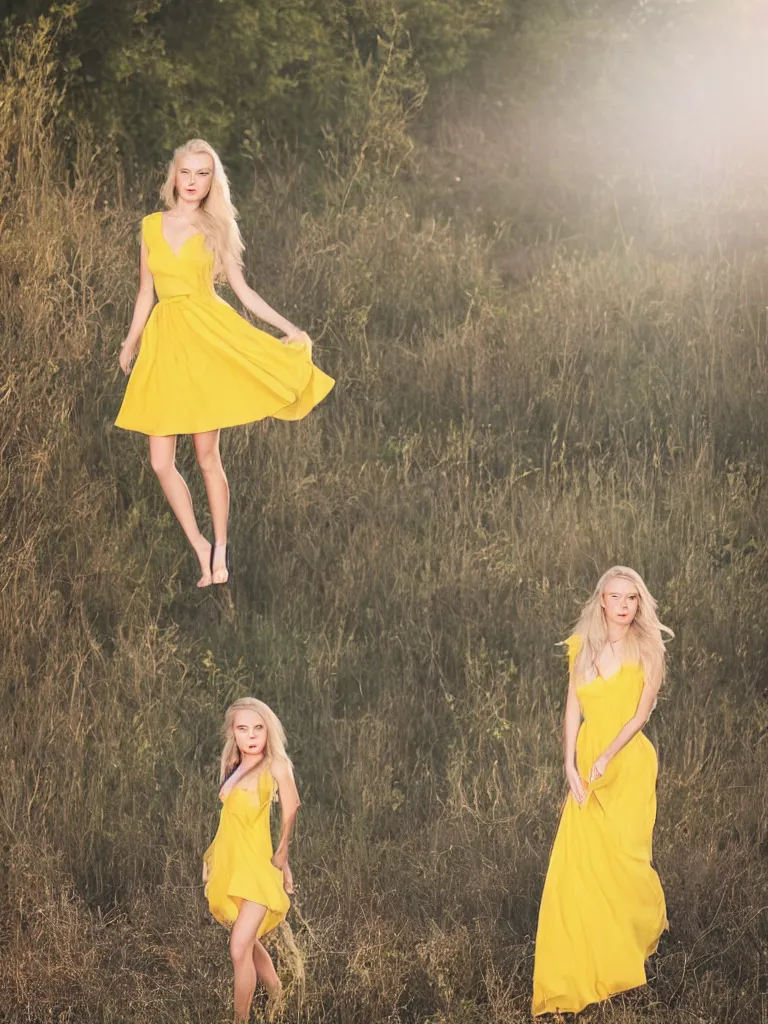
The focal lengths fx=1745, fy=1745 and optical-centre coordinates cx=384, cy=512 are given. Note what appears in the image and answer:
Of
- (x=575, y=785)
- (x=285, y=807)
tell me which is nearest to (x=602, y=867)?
(x=575, y=785)

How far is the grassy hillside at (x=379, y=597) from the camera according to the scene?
796cm

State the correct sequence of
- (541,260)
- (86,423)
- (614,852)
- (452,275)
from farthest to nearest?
(541,260) → (452,275) → (86,423) → (614,852)

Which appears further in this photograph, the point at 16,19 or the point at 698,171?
the point at 698,171

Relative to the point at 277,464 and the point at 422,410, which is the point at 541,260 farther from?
the point at 277,464

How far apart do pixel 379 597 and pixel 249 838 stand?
9.72ft

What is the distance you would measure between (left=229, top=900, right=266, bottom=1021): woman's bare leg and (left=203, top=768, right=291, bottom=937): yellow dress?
0.14 ft

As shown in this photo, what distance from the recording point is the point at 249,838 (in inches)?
269

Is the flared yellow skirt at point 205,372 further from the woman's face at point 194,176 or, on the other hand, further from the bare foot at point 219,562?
the bare foot at point 219,562

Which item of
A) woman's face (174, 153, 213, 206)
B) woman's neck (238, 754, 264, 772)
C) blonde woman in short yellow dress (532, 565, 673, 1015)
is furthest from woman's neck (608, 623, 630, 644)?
woman's face (174, 153, 213, 206)

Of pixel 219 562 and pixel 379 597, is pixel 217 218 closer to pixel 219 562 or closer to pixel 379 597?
pixel 219 562

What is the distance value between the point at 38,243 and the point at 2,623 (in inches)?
107

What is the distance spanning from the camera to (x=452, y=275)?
12.2 metres

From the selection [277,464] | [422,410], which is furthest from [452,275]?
[277,464]

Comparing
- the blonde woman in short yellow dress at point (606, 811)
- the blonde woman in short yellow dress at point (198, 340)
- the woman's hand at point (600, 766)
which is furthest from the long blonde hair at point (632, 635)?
the blonde woman in short yellow dress at point (198, 340)
